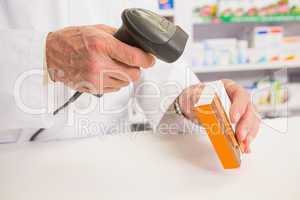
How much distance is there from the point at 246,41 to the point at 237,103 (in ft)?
3.82

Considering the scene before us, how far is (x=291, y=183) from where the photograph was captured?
17.0 inches

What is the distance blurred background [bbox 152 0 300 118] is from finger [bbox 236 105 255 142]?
89 centimetres

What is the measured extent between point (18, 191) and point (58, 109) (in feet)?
0.62

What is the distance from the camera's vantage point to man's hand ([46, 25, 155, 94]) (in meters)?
0.42

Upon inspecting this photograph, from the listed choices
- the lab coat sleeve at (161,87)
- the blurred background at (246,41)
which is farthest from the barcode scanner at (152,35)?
the blurred background at (246,41)

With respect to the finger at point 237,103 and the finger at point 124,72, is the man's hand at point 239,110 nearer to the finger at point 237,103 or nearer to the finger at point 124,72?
the finger at point 237,103

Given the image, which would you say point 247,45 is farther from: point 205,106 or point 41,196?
point 41,196

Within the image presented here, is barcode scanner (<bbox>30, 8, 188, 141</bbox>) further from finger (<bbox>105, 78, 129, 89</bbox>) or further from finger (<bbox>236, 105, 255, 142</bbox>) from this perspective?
finger (<bbox>236, 105, 255, 142</bbox>)

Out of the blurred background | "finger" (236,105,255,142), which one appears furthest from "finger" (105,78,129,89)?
the blurred background

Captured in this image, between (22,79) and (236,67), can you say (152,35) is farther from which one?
(236,67)

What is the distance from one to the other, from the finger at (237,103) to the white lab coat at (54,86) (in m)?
0.13

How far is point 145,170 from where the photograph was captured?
1.53 feet

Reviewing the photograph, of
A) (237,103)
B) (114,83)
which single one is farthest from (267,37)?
(114,83)

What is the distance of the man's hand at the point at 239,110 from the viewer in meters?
0.50
